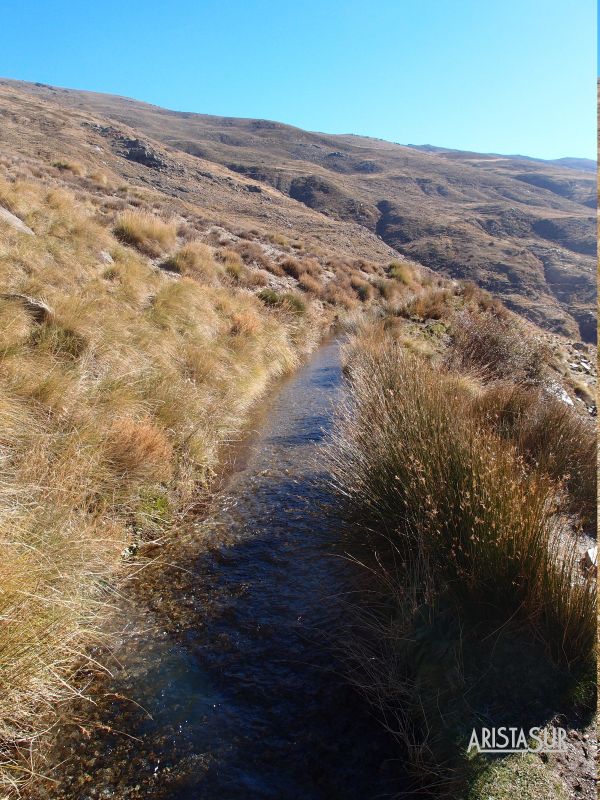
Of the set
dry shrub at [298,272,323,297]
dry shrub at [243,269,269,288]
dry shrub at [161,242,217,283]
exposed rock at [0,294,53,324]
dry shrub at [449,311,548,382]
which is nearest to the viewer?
exposed rock at [0,294,53,324]

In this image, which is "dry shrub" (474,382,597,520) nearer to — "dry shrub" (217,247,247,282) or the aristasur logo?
the aristasur logo

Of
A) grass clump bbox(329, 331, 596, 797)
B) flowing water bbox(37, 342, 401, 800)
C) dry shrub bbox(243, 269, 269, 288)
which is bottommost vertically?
flowing water bbox(37, 342, 401, 800)

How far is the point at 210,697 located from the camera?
2.70 meters

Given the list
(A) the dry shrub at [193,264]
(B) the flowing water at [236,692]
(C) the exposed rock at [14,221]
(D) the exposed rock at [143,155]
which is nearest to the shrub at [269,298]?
(A) the dry shrub at [193,264]

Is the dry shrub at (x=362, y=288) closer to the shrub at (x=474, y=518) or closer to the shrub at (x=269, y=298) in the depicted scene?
the shrub at (x=269, y=298)

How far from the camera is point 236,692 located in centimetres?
274

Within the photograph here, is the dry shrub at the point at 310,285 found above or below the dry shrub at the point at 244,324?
above

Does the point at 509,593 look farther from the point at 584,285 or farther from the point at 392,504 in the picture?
the point at 584,285

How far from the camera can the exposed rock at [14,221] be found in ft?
28.8

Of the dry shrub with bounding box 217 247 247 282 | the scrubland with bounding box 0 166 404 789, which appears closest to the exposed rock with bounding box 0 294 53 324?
the scrubland with bounding box 0 166 404 789

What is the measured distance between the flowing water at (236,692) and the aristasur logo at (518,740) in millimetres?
407

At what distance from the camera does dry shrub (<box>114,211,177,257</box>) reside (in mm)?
12750

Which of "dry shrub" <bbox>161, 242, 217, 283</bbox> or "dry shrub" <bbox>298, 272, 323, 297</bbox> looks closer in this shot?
"dry shrub" <bbox>161, 242, 217, 283</bbox>

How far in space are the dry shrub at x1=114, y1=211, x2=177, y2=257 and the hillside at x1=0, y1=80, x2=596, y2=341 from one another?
26356 mm
